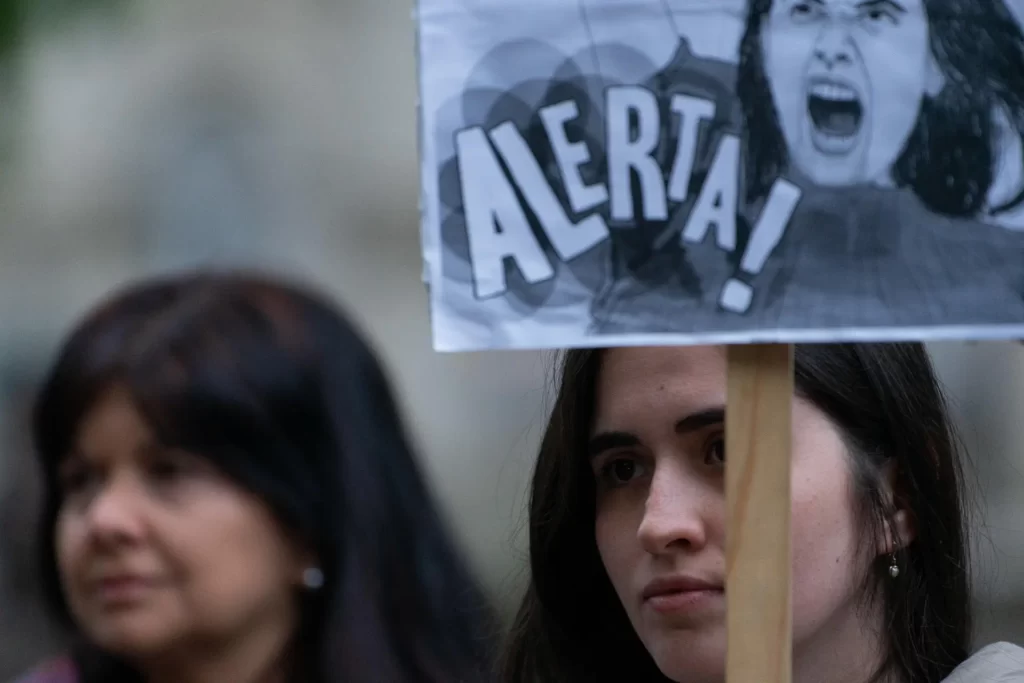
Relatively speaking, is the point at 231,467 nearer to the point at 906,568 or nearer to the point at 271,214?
the point at 906,568

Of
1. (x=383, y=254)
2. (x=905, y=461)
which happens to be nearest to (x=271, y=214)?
(x=383, y=254)

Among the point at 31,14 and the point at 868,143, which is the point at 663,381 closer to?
the point at 868,143

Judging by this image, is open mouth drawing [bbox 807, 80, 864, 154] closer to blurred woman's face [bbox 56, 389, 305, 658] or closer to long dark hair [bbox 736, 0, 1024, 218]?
long dark hair [bbox 736, 0, 1024, 218]

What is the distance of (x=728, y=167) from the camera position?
150 cm

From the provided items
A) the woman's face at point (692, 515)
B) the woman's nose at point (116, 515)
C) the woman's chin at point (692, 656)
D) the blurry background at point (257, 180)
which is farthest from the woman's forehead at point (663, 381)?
the blurry background at point (257, 180)

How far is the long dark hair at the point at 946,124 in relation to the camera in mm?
1491

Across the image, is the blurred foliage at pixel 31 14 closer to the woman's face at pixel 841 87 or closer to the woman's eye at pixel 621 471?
the woman's eye at pixel 621 471

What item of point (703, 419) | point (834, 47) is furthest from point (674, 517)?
point (834, 47)

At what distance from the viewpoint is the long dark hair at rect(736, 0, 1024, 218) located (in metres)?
1.49

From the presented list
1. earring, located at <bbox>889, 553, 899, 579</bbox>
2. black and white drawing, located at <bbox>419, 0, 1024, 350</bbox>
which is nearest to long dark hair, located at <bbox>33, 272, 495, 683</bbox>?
black and white drawing, located at <bbox>419, 0, 1024, 350</bbox>

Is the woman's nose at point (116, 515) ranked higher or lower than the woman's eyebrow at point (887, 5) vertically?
lower

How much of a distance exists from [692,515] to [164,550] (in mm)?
559

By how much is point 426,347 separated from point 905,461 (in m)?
5.12

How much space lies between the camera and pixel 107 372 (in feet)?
4.99
